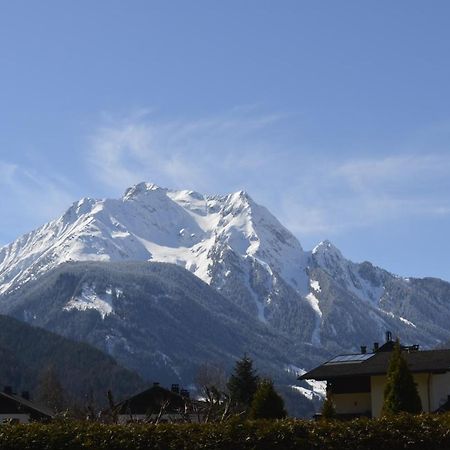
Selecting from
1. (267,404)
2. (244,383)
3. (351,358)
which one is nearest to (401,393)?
(267,404)

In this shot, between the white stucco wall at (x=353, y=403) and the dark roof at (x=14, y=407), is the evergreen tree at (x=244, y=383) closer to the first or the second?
the dark roof at (x=14, y=407)

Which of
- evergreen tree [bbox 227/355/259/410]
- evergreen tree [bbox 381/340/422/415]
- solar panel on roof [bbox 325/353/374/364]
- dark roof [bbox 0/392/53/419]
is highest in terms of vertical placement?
evergreen tree [bbox 227/355/259/410]

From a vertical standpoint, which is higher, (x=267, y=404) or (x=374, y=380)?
(x=374, y=380)

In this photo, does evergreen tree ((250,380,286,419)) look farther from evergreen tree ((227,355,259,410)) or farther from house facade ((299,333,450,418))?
evergreen tree ((227,355,259,410))

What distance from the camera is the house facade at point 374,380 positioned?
4916 centimetres

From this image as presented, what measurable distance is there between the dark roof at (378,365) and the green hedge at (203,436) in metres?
22.8

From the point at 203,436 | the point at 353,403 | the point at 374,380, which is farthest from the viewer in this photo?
the point at 353,403

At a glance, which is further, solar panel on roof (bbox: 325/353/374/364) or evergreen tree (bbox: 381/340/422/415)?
solar panel on roof (bbox: 325/353/374/364)

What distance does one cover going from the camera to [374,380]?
171 ft

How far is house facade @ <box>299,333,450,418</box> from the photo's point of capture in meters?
49.2

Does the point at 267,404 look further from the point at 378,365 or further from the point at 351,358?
the point at 351,358

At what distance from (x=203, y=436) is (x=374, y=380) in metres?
28.5

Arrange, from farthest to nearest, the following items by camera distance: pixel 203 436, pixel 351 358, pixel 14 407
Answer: pixel 14 407
pixel 351 358
pixel 203 436

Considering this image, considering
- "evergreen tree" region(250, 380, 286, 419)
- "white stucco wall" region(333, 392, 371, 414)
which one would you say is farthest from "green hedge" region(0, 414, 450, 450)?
"white stucco wall" region(333, 392, 371, 414)
